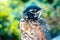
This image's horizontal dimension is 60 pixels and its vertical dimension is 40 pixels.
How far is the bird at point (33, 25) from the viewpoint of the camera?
117 cm

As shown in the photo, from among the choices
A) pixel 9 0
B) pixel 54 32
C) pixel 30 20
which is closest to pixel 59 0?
pixel 54 32

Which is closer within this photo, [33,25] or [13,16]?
[33,25]

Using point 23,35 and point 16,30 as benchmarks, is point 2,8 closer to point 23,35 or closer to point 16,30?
point 16,30

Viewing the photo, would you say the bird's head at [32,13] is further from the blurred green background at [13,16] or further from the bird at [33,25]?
the blurred green background at [13,16]

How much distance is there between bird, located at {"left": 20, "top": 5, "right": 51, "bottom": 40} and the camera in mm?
1173

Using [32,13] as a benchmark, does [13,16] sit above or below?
below

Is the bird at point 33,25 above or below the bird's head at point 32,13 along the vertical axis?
below

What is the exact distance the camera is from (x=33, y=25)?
1194 mm

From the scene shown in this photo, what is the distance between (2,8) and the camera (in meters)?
1.75

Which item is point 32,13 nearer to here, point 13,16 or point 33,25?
point 33,25

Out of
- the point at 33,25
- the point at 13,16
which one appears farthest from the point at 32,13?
the point at 13,16

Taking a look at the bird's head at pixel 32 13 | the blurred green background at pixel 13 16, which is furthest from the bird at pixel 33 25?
the blurred green background at pixel 13 16

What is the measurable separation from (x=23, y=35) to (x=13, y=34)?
53 cm

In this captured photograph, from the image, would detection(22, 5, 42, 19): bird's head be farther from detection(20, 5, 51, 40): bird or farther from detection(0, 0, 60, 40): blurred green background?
detection(0, 0, 60, 40): blurred green background
